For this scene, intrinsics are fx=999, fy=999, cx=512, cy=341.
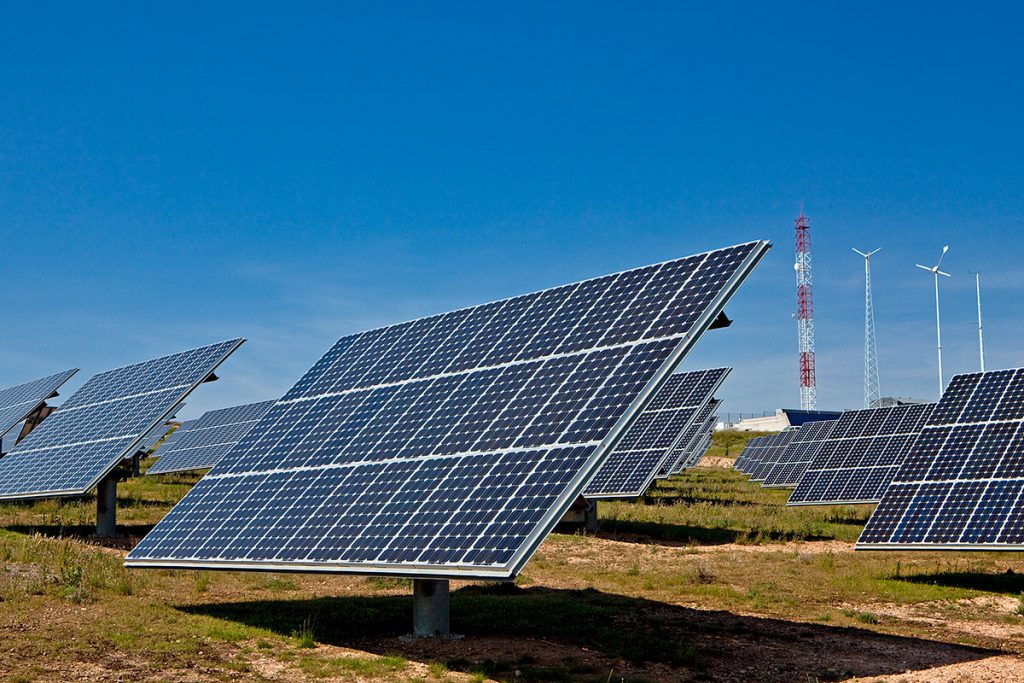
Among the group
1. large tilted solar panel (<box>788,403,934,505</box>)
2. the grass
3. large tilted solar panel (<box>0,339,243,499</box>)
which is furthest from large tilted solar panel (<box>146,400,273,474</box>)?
large tilted solar panel (<box>788,403,934,505</box>)

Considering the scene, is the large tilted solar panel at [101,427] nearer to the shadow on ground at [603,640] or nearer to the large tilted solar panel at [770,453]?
the shadow on ground at [603,640]

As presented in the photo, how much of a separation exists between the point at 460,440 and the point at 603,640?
4538 millimetres

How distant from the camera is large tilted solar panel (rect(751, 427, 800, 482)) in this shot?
6719cm

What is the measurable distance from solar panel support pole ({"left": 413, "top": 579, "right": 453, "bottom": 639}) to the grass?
581 mm

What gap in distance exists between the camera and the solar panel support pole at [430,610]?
17.8m

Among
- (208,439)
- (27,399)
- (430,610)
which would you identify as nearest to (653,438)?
(430,610)

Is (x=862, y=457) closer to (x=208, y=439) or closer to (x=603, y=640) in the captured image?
(x=603, y=640)

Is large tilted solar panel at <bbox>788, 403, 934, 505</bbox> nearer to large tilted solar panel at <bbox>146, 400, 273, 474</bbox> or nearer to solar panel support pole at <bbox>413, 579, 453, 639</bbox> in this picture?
solar panel support pole at <bbox>413, 579, 453, 639</bbox>

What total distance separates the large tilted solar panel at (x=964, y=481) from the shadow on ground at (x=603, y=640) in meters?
4.91

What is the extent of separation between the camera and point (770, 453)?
72.8m

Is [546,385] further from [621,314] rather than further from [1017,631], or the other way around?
[1017,631]

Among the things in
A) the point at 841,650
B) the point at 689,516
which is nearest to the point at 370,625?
the point at 841,650

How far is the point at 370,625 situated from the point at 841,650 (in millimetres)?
8725

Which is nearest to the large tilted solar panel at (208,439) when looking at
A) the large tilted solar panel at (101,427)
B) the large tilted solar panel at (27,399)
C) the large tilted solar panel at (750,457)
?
the large tilted solar panel at (27,399)
